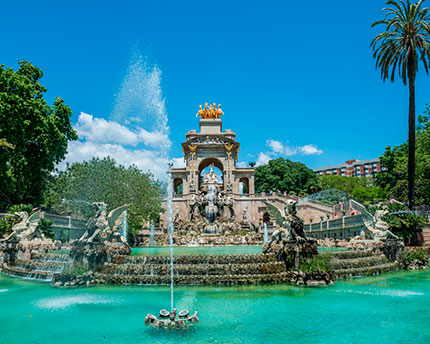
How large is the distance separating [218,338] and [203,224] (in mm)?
35884

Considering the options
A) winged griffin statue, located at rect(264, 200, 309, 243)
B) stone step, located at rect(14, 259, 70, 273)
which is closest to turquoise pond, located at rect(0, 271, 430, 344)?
stone step, located at rect(14, 259, 70, 273)

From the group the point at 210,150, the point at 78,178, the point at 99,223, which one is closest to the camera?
the point at 99,223

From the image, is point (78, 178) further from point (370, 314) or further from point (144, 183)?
point (370, 314)

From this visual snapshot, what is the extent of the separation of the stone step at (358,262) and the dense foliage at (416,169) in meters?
18.9

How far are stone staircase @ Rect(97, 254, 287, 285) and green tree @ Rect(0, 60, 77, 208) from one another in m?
13.4

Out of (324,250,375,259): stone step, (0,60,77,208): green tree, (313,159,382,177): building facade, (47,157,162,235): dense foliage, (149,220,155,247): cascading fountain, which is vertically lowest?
(149,220,155,247): cascading fountain

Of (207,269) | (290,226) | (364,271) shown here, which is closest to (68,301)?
A: (207,269)

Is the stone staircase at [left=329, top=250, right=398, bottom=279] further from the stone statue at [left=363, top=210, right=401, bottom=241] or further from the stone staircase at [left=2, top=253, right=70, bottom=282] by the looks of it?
the stone staircase at [left=2, top=253, right=70, bottom=282]

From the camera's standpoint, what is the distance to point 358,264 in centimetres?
1661

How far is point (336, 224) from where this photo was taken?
114 ft

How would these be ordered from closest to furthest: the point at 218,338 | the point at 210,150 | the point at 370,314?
the point at 218,338 < the point at 370,314 < the point at 210,150

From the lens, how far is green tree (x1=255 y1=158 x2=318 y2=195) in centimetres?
7831

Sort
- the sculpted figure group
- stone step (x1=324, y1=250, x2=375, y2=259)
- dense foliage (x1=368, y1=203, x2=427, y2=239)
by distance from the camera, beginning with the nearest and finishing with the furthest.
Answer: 1. stone step (x1=324, y1=250, x2=375, y2=259)
2. dense foliage (x1=368, y1=203, x2=427, y2=239)
3. the sculpted figure group

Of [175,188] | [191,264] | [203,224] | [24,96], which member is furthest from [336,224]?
[175,188]
